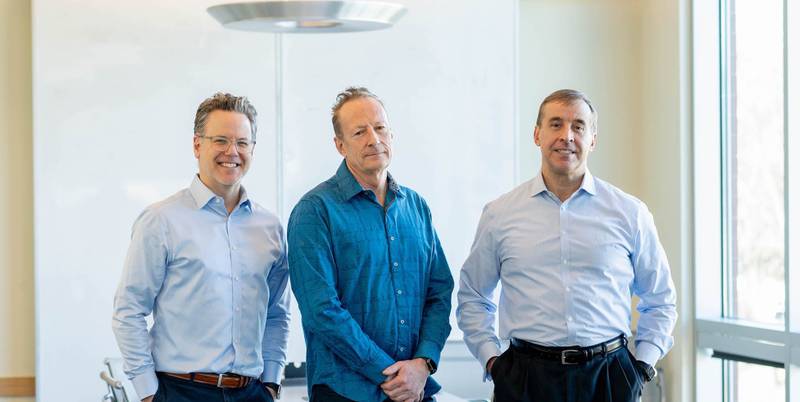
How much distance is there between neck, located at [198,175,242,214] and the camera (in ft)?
11.0

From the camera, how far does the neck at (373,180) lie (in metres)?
3.28

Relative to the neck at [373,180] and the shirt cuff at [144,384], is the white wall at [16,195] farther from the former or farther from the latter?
the neck at [373,180]

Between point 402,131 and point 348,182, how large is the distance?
8.27ft

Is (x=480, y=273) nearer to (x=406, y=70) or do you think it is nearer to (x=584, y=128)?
(x=584, y=128)

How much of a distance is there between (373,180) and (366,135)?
5.6 inches

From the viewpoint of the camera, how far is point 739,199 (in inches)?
225

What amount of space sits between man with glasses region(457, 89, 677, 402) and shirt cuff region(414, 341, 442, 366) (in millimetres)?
298

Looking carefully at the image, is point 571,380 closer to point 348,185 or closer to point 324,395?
point 324,395

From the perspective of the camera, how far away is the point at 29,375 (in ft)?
18.6

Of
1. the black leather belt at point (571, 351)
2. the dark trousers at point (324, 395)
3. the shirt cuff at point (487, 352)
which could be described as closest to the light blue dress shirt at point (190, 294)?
the dark trousers at point (324, 395)

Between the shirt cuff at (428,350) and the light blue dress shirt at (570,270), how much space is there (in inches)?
12.9

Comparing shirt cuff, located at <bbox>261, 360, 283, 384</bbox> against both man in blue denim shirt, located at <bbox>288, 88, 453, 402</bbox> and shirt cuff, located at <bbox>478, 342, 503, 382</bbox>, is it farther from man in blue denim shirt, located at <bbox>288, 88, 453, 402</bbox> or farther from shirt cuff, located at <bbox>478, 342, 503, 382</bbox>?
shirt cuff, located at <bbox>478, 342, 503, 382</bbox>

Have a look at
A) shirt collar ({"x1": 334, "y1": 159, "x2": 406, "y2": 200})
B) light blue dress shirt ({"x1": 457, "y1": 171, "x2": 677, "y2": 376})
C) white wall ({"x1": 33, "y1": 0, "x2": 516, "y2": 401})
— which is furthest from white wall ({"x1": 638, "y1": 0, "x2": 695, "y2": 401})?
shirt collar ({"x1": 334, "y1": 159, "x2": 406, "y2": 200})

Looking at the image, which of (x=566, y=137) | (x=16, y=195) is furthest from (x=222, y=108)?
(x=16, y=195)
